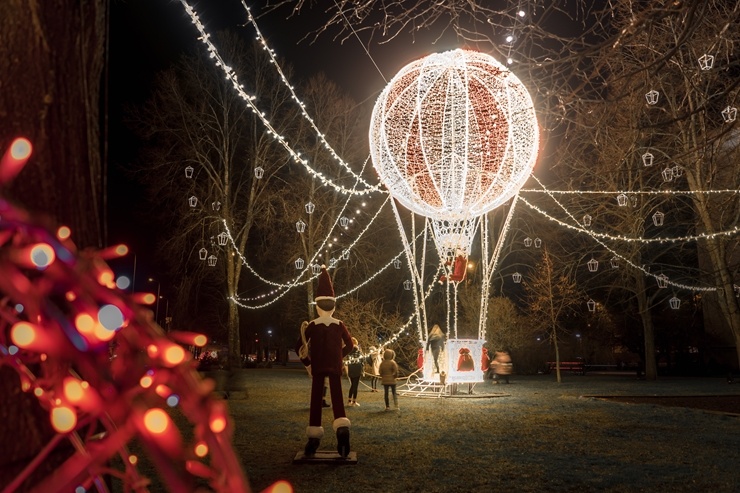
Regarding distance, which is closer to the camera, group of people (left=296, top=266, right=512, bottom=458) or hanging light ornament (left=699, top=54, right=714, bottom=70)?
hanging light ornament (left=699, top=54, right=714, bottom=70)

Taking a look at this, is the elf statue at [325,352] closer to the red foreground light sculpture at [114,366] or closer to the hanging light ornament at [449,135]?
the hanging light ornament at [449,135]

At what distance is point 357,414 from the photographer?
12391mm

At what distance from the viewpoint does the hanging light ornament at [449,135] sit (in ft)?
41.1

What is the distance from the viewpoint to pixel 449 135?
Answer: 12820mm

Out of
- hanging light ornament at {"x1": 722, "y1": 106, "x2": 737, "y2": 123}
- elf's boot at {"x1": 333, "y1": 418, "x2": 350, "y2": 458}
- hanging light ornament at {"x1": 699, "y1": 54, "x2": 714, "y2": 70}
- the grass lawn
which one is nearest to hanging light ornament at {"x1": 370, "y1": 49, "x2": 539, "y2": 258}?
hanging light ornament at {"x1": 722, "y1": 106, "x2": 737, "y2": 123}

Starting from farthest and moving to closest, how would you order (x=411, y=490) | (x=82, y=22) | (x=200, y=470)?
(x=411, y=490) < (x=82, y=22) < (x=200, y=470)

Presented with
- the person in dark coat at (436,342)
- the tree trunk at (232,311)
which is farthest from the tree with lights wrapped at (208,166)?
the person in dark coat at (436,342)

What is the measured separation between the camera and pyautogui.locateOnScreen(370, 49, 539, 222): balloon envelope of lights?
1255 cm

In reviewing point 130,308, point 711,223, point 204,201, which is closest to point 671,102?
point 711,223

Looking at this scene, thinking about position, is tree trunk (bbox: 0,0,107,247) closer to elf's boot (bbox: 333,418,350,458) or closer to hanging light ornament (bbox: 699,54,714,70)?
elf's boot (bbox: 333,418,350,458)

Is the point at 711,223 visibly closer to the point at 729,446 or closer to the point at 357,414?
the point at 729,446

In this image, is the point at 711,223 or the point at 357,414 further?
the point at 711,223

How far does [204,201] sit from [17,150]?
2528 cm

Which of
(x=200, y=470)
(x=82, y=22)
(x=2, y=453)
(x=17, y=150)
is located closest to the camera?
(x=200, y=470)
